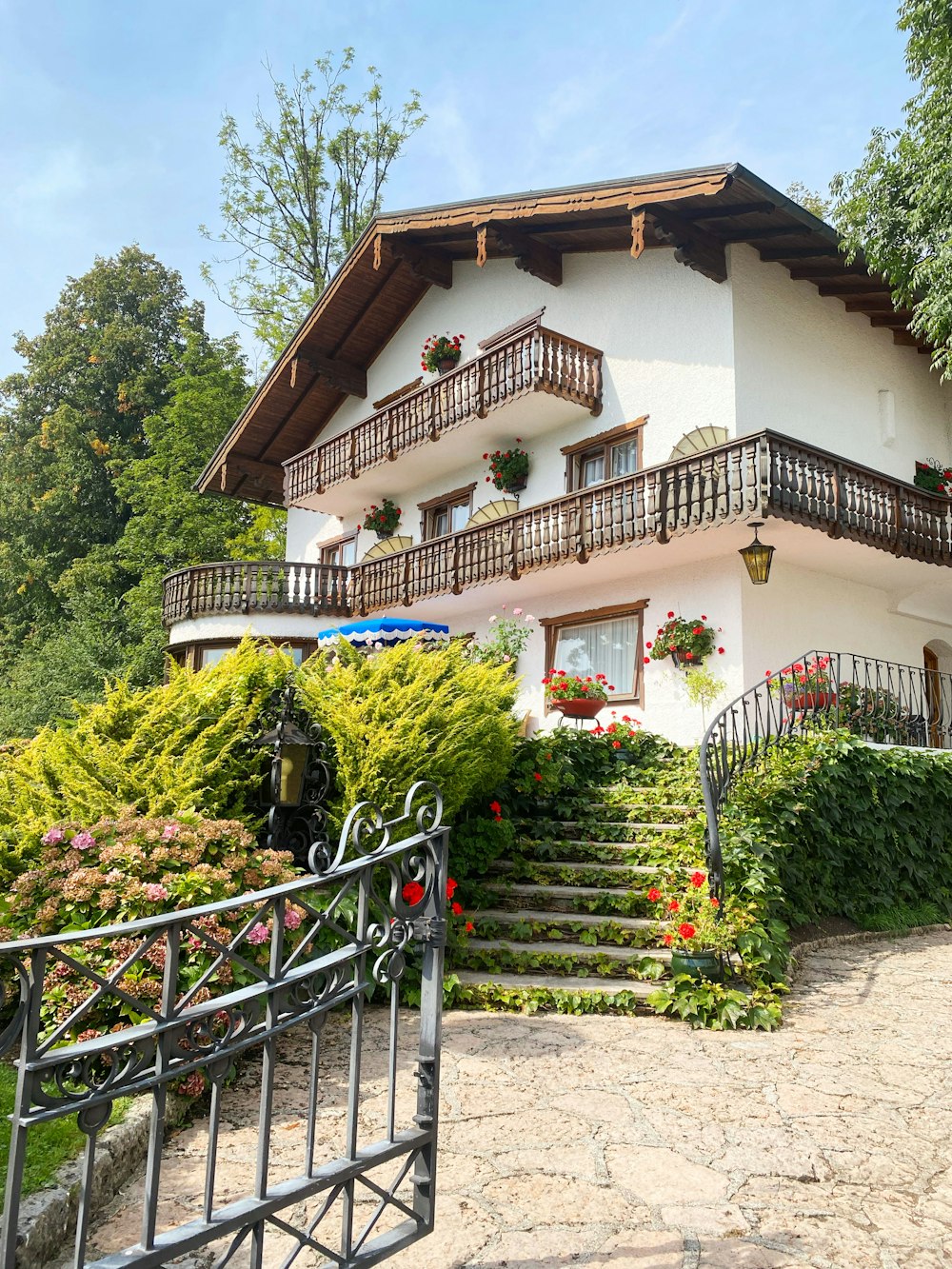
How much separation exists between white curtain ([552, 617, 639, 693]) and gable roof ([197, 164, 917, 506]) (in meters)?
5.61

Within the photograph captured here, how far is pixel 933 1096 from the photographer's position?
4.75m

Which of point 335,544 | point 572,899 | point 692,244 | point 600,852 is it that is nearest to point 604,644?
point 692,244

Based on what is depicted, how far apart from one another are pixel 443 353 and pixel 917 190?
9.33 metres

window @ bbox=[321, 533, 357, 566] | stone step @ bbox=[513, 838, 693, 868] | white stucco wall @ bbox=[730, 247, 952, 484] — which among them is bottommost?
stone step @ bbox=[513, 838, 693, 868]

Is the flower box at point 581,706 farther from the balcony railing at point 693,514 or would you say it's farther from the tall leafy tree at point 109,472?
the tall leafy tree at point 109,472

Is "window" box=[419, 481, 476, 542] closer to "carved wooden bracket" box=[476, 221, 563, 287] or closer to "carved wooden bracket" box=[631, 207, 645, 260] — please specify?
"carved wooden bracket" box=[476, 221, 563, 287]

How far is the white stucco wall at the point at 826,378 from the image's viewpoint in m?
13.7

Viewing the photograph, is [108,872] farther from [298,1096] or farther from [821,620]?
[821,620]

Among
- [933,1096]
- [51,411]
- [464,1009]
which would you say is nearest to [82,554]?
[51,411]

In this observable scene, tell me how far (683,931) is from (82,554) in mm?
31691

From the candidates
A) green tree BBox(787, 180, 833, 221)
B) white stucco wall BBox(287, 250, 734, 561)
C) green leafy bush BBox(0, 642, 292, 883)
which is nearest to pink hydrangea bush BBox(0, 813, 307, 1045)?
green leafy bush BBox(0, 642, 292, 883)

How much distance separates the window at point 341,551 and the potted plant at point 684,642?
9702 mm

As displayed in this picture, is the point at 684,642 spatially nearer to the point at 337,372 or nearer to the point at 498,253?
Result: the point at 498,253

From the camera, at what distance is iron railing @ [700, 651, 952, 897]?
316 inches
